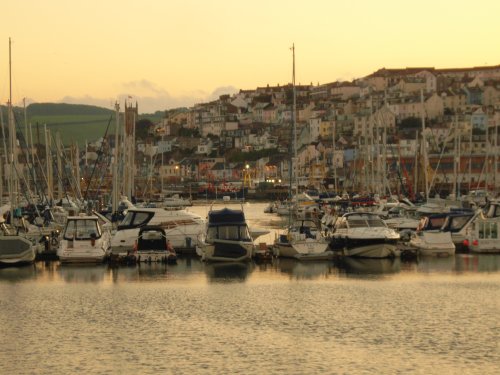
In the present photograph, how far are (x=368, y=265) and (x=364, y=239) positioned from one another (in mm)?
1023

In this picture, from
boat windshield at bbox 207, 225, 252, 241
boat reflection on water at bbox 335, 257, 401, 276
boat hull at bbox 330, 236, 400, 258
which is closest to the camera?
boat reflection on water at bbox 335, 257, 401, 276

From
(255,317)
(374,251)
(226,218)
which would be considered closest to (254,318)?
(255,317)

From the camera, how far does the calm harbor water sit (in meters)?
20.0

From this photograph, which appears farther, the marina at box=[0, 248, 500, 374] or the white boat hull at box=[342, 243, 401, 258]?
the white boat hull at box=[342, 243, 401, 258]

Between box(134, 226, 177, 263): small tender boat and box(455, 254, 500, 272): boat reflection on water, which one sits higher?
box(134, 226, 177, 263): small tender boat

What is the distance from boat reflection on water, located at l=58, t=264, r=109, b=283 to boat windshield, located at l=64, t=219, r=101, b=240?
3.50ft

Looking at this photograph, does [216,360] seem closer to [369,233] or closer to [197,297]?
[197,297]

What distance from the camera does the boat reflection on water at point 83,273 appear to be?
105ft

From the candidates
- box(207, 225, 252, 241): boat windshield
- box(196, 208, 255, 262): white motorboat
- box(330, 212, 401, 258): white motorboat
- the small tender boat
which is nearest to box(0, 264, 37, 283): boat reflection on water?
the small tender boat

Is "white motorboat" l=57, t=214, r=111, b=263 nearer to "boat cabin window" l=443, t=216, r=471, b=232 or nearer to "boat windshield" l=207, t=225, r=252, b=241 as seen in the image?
"boat windshield" l=207, t=225, r=252, b=241

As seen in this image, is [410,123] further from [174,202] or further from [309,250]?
[309,250]

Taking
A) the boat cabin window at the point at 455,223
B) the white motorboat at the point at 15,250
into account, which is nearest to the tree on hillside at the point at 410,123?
the boat cabin window at the point at 455,223

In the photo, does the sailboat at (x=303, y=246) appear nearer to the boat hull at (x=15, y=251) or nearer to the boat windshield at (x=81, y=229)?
the boat windshield at (x=81, y=229)

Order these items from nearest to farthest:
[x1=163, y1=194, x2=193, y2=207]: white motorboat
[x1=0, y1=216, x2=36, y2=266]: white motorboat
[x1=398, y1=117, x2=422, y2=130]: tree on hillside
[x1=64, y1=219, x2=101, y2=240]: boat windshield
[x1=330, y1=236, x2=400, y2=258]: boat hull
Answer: [x1=0, y1=216, x2=36, y2=266]: white motorboat
[x1=64, y1=219, x2=101, y2=240]: boat windshield
[x1=330, y1=236, x2=400, y2=258]: boat hull
[x1=163, y1=194, x2=193, y2=207]: white motorboat
[x1=398, y1=117, x2=422, y2=130]: tree on hillside
